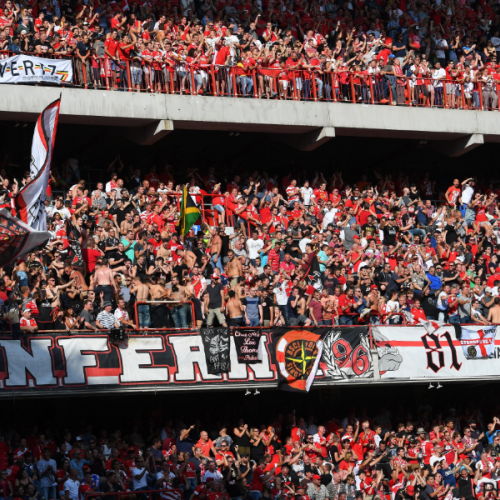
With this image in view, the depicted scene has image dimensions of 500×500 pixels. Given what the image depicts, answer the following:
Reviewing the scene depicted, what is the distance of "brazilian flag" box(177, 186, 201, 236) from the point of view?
77.1 feet

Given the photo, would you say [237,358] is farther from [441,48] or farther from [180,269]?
[441,48]

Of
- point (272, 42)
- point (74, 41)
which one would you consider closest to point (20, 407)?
point (74, 41)

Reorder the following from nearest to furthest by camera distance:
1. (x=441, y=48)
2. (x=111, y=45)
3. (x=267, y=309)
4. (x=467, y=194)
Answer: (x=267, y=309), (x=111, y=45), (x=467, y=194), (x=441, y=48)

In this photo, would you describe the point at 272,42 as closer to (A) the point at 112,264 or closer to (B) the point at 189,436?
(A) the point at 112,264

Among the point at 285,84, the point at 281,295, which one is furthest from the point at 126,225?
the point at 285,84

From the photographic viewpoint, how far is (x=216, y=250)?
23734mm

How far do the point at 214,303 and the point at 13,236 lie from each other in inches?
239

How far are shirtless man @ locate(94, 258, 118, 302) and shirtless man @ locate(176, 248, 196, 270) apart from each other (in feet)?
7.67

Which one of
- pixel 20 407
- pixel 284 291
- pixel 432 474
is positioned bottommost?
pixel 432 474

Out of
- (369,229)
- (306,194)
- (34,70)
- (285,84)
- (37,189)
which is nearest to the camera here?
(37,189)

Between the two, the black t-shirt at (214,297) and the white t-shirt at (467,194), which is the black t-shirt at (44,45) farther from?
the white t-shirt at (467,194)

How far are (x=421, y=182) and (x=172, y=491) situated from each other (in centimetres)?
1347

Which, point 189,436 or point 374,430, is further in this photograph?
point 374,430

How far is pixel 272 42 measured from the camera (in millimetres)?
27547
